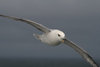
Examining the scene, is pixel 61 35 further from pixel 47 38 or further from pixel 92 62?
pixel 92 62

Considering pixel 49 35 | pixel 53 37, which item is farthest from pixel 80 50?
pixel 53 37

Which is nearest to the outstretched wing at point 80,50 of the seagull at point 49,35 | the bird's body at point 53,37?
the seagull at point 49,35

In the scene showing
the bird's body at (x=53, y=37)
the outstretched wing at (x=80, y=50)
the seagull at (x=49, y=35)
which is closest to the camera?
the bird's body at (x=53, y=37)

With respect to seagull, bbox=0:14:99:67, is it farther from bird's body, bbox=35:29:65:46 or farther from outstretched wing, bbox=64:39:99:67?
outstretched wing, bbox=64:39:99:67

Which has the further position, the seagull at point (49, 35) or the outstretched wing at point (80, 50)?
the outstretched wing at point (80, 50)

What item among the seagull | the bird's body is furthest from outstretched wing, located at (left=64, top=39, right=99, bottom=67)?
the bird's body

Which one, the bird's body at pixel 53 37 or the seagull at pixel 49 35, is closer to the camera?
the bird's body at pixel 53 37

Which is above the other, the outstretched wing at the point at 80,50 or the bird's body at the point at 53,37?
the outstretched wing at the point at 80,50

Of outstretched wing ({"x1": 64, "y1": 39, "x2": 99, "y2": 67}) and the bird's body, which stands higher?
outstretched wing ({"x1": 64, "y1": 39, "x2": 99, "y2": 67})

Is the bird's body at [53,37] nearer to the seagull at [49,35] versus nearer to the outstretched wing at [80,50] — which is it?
the seagull at [49,35]

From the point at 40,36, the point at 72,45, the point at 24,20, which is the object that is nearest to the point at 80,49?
the point at 72,45

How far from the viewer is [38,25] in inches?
1062

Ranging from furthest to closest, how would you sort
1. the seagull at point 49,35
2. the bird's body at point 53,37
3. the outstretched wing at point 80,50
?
the outstretched wing at point 80,50 → the seagull at point 49,35 → the bird's body at point 53,37

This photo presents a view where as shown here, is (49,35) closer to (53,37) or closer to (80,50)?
(53,37)
